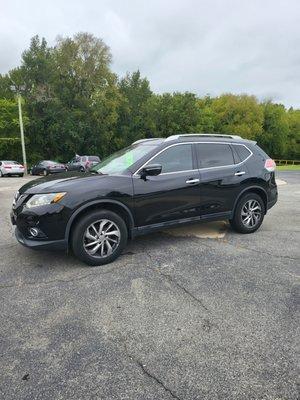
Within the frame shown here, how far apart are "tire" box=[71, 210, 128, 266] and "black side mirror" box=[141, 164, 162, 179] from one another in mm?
710

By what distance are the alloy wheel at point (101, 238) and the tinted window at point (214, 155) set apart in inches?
72.8

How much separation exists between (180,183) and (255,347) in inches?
112

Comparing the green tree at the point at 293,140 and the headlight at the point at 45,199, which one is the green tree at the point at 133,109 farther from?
the headlight at the point at 45,199

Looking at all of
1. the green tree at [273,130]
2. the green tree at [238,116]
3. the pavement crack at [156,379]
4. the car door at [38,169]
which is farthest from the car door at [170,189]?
the green tree at [273,130]

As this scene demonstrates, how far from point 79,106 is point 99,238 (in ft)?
136

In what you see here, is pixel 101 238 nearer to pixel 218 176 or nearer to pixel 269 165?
pixel 218 176

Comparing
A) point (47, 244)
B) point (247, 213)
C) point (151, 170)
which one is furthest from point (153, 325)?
point (247, 213)

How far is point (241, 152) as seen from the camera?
6.14 meters

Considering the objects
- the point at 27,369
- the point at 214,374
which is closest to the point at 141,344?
the point at 214,374

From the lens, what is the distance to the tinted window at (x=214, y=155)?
5.67m

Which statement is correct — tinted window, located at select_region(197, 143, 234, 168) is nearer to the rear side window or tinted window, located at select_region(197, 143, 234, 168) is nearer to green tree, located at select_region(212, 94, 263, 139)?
the rear side window

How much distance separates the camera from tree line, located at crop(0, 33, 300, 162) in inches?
1654

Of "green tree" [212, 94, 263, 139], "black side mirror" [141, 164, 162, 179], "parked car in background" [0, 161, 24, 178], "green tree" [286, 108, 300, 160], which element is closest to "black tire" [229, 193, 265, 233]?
"black side mirror" [141, 164, 162, 179]

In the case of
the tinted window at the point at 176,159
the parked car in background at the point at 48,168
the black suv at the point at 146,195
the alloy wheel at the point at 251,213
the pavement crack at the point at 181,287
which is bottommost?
the pavement crack at the point at 181,287
